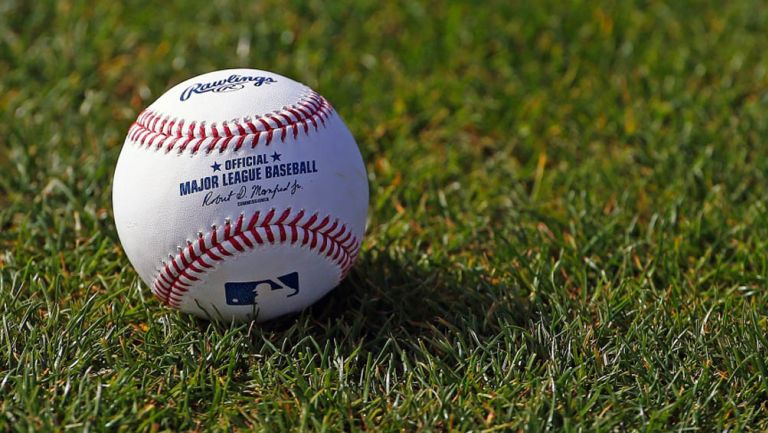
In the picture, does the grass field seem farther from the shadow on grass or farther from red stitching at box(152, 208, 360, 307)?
red stitching at box(152, 208, 360, 307)

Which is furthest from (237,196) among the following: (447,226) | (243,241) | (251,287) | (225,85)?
(447,226)

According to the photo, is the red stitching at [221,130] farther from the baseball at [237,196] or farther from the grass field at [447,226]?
the grass field at [447,226]

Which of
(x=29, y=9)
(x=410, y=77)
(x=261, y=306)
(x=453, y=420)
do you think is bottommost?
(x=453, y=420)

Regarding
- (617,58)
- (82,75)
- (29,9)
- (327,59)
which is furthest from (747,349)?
(29,9)

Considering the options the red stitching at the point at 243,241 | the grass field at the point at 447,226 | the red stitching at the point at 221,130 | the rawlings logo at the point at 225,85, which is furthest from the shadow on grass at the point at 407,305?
the rawlings logo at the point at 225,85

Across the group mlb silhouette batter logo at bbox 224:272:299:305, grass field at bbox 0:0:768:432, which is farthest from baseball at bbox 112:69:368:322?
grass field at bbox 0:0:768:432

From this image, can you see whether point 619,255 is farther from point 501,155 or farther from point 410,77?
point 410,77
